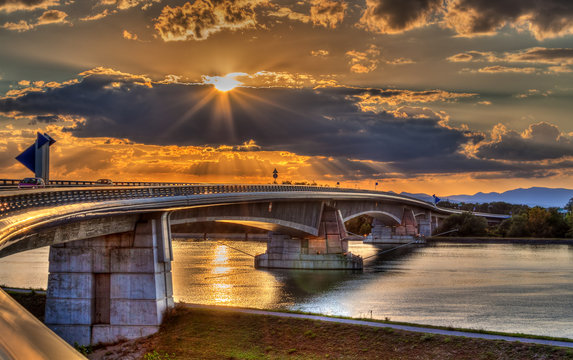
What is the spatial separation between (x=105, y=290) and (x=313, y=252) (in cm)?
4901

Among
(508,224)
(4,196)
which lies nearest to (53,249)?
(4,196)

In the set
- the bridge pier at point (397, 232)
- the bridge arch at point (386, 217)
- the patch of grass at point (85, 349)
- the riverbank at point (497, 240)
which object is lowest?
the patch of grass at point (85, 349)

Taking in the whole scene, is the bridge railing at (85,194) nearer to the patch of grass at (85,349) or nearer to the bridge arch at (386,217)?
the patch of grass at (85,349)

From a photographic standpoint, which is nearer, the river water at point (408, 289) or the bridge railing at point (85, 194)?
the bridge railing at point (85, 194)

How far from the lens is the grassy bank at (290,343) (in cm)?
2636

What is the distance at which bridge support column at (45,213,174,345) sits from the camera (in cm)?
3466

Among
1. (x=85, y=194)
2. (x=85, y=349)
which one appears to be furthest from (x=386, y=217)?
(x=85, y=194)

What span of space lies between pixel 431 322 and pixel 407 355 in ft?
45.1

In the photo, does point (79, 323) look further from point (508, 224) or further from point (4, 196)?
point (508, 224)

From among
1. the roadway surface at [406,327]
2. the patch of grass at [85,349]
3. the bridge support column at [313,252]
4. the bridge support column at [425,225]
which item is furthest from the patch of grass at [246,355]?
the bridge support column at [425,225]

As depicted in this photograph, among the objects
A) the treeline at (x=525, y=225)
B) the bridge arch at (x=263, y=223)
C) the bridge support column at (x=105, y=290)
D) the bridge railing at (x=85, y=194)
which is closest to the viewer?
the bridge railing at (x=85, y=194)

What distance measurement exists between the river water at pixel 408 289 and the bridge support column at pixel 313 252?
Result: 2.53 metres

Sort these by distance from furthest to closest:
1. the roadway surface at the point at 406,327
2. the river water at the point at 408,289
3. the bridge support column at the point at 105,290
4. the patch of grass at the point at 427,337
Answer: the river water at the point at 408,289 < the bridge support column at the point at 105,290 < the patch of grass at the point at 427,337 < the roadway surface at the point at 406,327

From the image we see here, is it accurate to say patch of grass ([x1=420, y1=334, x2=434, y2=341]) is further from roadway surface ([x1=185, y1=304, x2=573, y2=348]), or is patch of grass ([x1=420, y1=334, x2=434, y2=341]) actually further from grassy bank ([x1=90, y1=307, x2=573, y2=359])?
roadway surface ([x1=185, y1=304, x2=573, y2=348])
